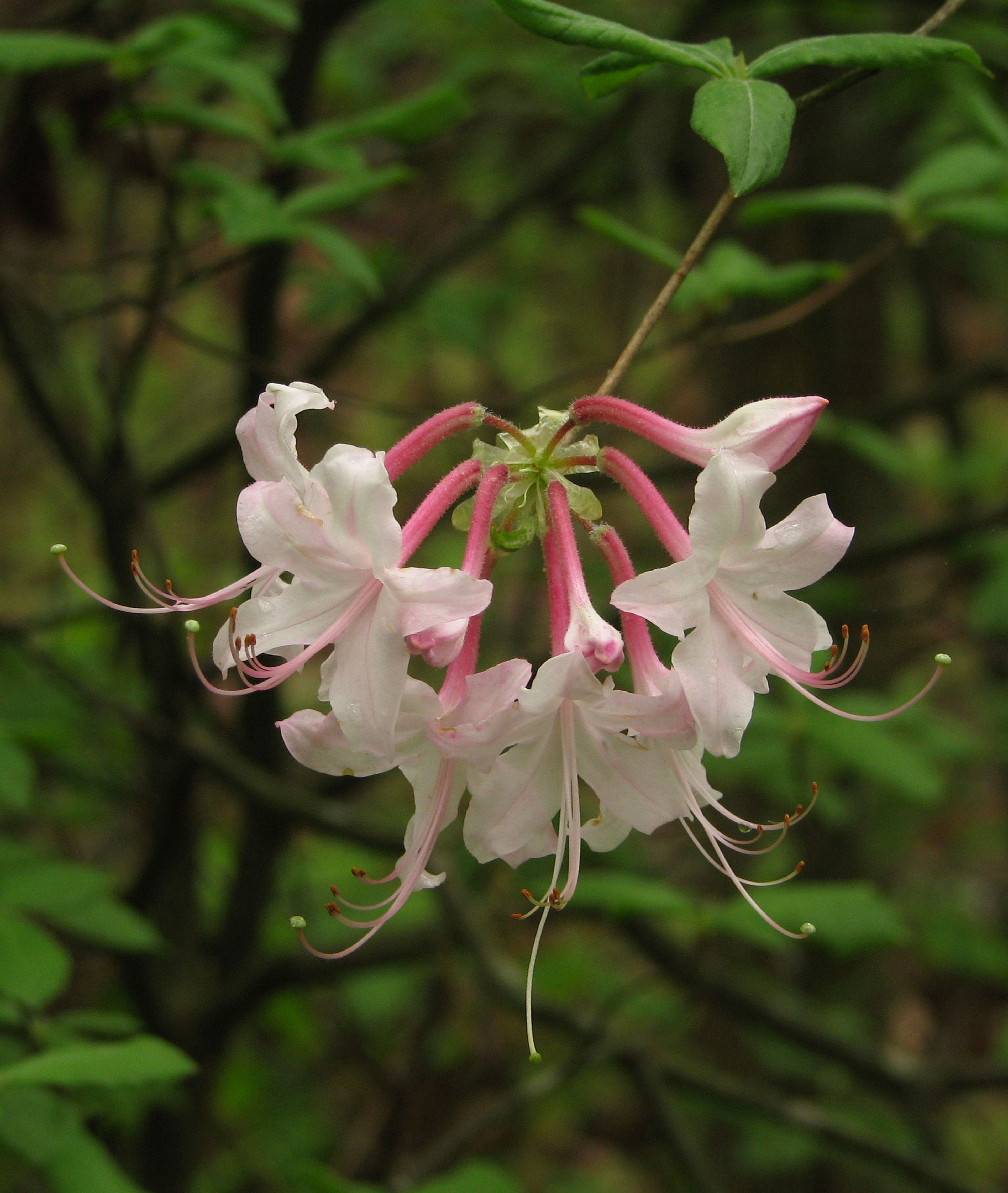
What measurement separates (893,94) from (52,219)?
249cm

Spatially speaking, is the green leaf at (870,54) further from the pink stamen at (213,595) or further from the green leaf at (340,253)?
the green leaf at (340,253)

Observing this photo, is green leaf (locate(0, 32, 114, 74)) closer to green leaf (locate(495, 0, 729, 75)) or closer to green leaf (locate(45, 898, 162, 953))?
green leaf (locate(495, 0, 729, 75))

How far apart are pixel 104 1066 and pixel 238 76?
157 centimetres

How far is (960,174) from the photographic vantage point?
7.52 feet

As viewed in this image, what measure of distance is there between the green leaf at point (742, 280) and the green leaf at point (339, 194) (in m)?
0.56

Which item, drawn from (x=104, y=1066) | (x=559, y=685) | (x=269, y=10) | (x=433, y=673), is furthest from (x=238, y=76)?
(x=433, y=673)

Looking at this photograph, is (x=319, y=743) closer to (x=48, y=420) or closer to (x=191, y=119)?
(x=191, y=119)

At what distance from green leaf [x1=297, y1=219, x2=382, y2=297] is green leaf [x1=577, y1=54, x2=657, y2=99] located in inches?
26.9

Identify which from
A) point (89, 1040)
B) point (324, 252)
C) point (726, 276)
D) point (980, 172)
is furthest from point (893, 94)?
point (89, 1040)

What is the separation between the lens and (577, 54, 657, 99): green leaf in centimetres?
129

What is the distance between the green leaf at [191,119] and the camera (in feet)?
7.02

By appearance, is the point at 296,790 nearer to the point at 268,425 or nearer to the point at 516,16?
the point at 268,425

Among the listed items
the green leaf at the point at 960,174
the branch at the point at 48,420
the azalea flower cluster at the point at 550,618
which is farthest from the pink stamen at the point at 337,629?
the green leaf at the point at 960,174

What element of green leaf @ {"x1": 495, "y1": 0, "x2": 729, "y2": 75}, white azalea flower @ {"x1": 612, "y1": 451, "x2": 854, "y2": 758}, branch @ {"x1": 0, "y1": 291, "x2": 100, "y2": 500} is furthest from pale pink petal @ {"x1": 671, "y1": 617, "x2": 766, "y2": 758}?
branch @ {"x1": 0, "y1": 291, "x2": 100, "y2": 500}
